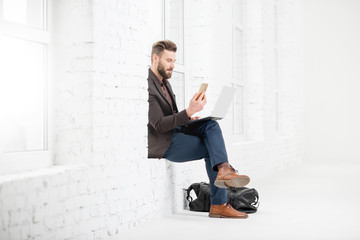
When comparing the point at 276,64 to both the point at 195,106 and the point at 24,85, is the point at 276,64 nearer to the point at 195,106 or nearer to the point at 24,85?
the point at 195,106

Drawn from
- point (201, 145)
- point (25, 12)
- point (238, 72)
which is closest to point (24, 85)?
point (25, 12)

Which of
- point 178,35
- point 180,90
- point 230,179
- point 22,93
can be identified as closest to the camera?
point 22,93

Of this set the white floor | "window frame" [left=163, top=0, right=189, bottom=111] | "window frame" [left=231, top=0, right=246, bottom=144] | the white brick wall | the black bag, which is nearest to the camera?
the white brick wall

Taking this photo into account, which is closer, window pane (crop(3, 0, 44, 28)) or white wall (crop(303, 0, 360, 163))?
window pane (crop(3, 0, 44, 28))

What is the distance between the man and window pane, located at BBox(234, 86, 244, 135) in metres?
2.78

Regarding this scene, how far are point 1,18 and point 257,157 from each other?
4.60 m

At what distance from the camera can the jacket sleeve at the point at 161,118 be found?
3.46 metres

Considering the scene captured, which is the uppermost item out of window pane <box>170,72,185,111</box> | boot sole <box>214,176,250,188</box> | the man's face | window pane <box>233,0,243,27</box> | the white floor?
window pane <box>233,0,243,27</box>

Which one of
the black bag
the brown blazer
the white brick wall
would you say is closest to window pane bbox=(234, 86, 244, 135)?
the white brick wall

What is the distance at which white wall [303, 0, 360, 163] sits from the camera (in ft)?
31.8

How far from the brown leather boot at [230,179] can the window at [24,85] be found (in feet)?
3.65

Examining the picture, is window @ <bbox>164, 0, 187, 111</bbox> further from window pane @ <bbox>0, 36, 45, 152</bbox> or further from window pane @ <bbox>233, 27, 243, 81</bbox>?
window pane @ <bbox>0, 36, 45, 152</bbox>

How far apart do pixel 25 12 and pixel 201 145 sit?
1549 mm

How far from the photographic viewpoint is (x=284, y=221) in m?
3.69
